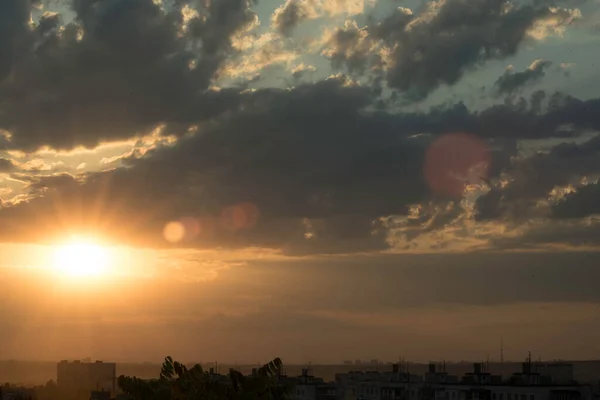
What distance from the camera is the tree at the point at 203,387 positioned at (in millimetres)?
37656

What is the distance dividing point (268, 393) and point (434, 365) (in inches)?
4922

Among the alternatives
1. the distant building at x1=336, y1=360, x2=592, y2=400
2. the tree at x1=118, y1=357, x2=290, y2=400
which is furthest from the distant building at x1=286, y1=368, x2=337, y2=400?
the tree at x1=118, y1=357, x2=290, y2=400

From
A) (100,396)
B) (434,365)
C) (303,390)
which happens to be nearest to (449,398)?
(434,365)

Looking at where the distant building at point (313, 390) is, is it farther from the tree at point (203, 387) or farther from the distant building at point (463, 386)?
the tree at point (203, 387)

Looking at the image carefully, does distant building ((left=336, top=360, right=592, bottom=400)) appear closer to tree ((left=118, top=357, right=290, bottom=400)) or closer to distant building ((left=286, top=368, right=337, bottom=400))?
distant building ((left=286, top=368, right=337, bottom=400))

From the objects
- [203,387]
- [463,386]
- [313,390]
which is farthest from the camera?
[313,390]

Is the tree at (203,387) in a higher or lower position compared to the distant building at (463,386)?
higher

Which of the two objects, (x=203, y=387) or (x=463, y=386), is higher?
(x=203, y=387)

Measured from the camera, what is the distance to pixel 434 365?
159875mm

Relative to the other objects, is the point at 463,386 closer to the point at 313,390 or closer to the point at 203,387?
the point at 313,390

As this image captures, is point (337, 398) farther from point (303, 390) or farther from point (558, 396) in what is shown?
point (558, 396)

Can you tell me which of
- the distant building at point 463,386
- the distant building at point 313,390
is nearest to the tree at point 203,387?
the distant building at point 463,386

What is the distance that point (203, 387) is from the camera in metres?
37.8

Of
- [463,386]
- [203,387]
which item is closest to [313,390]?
[463,386]
